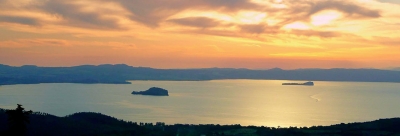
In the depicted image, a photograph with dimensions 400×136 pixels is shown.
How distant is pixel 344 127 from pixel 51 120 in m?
53.4

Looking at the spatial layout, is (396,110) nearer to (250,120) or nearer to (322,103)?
(322,103)

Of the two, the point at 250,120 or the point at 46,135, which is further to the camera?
the point at 250,120

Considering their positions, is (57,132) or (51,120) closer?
Answer: (57,132)

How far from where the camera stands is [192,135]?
74.8m

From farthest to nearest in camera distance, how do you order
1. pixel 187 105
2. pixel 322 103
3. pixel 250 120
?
pixel 322 103
pixel 187 105
pixel 250 120

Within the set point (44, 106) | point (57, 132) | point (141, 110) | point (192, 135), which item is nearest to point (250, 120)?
point (141, 110)

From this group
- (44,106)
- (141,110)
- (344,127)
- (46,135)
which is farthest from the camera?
(44,106)

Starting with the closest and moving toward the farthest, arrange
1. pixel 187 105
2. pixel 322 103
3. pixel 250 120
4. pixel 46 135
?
pixel 46 135 < pixel 250 120 < pixel 187 105 < pixel 322 103

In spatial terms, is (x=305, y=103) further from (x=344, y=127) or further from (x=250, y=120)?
(x=344, y=127)

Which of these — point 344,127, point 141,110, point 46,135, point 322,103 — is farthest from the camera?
point 322,103

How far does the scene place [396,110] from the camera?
153250mm

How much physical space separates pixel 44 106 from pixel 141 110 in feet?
115

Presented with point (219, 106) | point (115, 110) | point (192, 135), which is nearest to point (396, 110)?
point (219, 106)

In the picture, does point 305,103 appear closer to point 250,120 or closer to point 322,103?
point 322,103
